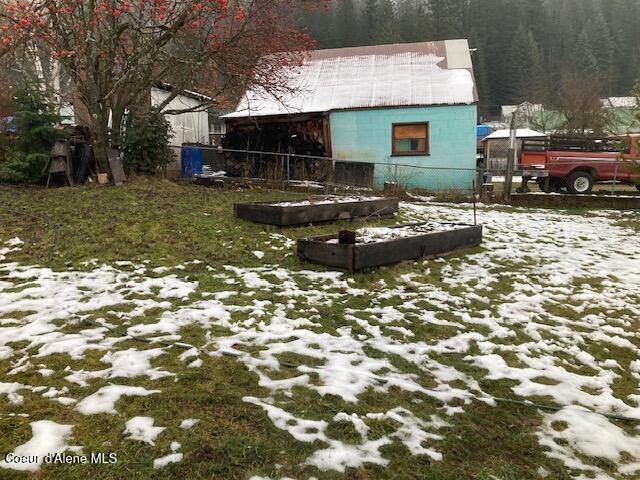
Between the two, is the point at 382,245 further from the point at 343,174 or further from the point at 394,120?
the point at 394,120

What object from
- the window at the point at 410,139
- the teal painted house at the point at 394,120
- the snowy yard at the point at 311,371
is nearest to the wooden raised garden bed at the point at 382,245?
the snowy yard at the point at 311,371

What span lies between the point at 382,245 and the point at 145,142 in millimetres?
8442

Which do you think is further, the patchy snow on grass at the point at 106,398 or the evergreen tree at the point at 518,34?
the evergreen tree at the point at 518,34

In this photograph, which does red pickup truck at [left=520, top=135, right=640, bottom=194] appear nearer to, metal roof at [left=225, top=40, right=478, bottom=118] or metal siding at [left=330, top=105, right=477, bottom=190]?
metal siding at [left=330, top=105, right=477, bottom=190]

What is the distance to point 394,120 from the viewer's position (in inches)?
688

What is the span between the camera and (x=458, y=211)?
12266 mm

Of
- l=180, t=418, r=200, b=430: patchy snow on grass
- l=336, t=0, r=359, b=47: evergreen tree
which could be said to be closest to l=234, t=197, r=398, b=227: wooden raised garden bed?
l=180, t=418, r=200, b=430: patchy snow on grass

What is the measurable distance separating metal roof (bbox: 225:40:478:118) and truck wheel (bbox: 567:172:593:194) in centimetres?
464

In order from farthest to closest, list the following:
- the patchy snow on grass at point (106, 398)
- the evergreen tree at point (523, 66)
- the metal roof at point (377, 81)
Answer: the evergreen tree at point (523, 66) < the metal roof at point (377, 81) < the patchy snow on grass at point (106, 398)

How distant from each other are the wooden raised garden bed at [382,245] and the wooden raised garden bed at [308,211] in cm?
151

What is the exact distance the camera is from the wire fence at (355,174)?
14.6m

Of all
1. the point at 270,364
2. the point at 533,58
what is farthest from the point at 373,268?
the point at 533,58

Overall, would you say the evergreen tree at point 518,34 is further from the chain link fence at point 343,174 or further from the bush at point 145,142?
the bush at point 145,142

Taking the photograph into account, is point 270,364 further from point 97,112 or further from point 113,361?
point 97,112
